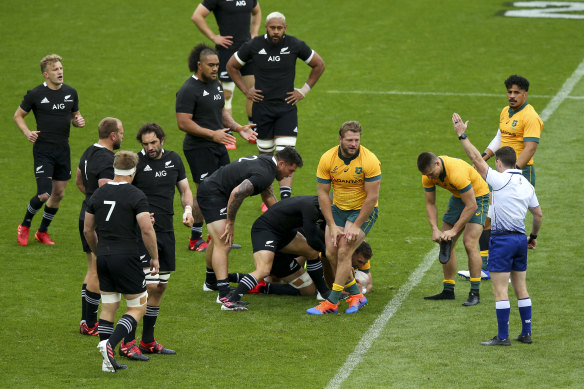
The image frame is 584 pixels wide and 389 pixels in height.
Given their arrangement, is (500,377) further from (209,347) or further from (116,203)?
(116,203)

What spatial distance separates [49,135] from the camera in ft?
43.4

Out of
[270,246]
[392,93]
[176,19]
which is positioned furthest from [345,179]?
[176,19]

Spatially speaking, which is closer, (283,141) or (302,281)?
(302,281)

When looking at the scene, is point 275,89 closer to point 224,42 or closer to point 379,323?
point 224,42

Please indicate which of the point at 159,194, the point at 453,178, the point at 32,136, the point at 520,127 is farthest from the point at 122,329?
the point at 520,127

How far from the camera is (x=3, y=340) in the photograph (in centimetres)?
986

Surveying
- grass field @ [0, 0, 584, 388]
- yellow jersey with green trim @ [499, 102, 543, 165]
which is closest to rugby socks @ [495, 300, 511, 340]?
grass field @ [0, 0, 584, 388]

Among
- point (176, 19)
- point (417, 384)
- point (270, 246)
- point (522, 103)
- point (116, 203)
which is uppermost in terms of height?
point (176, 19)

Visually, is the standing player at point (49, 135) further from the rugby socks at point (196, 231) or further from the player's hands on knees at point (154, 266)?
the player's hands on knees at point (154, 266)

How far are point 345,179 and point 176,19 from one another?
54.5 ft

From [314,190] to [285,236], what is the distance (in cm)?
466

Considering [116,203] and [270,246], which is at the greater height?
[116,203]

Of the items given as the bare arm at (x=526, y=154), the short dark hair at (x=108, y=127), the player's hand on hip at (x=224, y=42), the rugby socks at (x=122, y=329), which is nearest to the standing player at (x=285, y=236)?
the rugby socks at (x=122, y=329)

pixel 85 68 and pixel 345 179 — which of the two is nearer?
pixel 345 179
